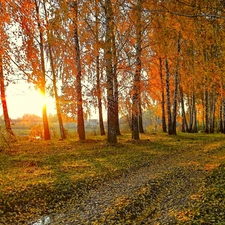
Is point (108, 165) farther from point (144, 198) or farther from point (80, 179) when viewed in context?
point (144, 198)

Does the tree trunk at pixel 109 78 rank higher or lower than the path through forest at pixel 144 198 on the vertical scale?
higher

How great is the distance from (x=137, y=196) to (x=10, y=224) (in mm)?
2898

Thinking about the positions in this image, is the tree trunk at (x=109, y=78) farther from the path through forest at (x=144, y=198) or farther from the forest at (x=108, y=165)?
the path through forest at (x=144, y=198)

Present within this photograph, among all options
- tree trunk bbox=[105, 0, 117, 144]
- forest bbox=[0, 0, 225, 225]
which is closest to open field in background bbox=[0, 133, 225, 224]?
forest bbox=[0, 0, 225, 225]

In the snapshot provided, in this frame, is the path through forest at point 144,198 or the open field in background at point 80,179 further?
the open field in background at point 80,179

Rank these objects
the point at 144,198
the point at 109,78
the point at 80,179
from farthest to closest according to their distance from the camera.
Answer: the point at 109,78, the point at 80,179, the point at 144,198

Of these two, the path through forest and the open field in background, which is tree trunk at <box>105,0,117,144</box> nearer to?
the open field in background

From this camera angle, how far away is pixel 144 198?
6.46 meters

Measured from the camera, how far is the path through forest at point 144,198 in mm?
5434

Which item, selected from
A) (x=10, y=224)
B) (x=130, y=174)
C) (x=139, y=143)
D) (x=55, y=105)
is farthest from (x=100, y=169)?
(x=55, y=105)

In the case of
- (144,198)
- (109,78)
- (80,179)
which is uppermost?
(109,78)

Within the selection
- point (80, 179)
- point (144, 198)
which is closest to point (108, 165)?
point (80, 179)

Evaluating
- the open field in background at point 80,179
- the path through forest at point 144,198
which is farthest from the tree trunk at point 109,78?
the path through forest at point 144,198

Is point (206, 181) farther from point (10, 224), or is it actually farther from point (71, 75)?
point (71, 75)
